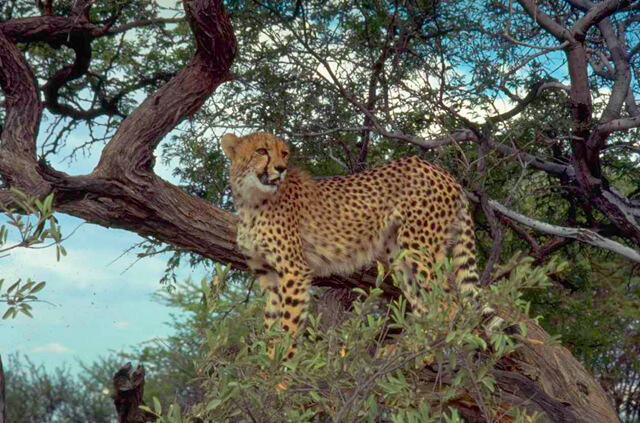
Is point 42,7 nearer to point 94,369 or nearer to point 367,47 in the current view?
point 367,47

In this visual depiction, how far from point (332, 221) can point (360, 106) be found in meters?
1.64

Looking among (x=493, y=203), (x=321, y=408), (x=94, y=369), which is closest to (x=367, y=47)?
(x=493, y=203)

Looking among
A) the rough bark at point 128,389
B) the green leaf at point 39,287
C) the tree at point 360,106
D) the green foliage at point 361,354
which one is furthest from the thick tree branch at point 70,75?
the green foliage at point 361,354

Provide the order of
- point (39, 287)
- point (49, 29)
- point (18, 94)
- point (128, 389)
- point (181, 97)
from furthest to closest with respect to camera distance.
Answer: point (49, 29) < point (18, 94) < point (181, 97) < point (128, 389) < point (39, 287)

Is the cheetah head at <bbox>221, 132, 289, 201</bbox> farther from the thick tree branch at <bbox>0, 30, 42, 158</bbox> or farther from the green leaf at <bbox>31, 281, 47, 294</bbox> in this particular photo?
the thick tree branch at <bbox>0, 30, 42, 158</bbox>

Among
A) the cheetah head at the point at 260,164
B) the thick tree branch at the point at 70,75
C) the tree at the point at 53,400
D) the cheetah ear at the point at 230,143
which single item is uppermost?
the thick tree branch at the point at 70,75

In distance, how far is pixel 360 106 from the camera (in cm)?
738

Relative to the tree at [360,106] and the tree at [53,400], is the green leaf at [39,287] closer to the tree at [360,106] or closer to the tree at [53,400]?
the tree at [360,106]

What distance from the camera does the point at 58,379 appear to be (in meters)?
11.2

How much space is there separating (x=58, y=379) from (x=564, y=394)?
23.1ft

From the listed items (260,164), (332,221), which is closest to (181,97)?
(260,164)

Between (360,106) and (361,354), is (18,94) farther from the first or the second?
(361,354)

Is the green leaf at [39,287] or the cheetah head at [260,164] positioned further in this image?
the cheetah head at [260,164]

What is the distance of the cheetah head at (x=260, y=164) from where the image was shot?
5730 mm
